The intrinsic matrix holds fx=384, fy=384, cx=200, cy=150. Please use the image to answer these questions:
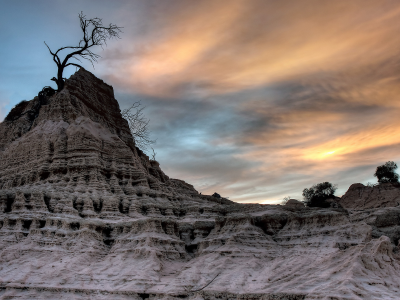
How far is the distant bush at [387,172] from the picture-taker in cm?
8450

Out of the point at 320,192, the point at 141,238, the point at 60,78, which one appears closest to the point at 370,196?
the point at 320,192

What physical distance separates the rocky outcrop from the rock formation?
33465mm

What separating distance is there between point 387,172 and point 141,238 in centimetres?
7317

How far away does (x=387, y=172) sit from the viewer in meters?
85.1

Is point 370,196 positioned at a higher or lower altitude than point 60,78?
lower

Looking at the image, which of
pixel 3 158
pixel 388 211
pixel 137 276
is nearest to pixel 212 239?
pixel 137 276

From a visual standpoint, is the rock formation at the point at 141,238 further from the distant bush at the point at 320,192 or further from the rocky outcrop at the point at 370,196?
the distant bush at the point at 320,192

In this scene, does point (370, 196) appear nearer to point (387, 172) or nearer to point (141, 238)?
point (387, 172)

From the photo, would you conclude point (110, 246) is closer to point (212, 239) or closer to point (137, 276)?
point (137, 276)

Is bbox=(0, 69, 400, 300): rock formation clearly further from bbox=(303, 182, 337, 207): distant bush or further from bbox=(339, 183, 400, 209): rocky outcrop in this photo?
bbox=(303, 182, 337, 207): distant bush

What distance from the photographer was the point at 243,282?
21.5m

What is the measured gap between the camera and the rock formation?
20578 millimetres

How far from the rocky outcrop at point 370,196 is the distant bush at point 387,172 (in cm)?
1472

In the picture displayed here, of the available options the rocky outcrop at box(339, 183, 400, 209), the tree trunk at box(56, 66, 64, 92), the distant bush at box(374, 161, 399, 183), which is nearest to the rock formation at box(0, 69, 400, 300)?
the tree trunk at box(56, 66, 64, 92)
